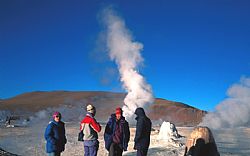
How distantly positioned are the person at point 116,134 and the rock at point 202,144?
1587mm

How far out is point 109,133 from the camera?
27.5 feet

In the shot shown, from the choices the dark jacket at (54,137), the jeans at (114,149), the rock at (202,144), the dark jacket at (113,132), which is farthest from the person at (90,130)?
the rock at (202,144)

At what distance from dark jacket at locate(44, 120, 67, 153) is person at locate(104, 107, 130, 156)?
Answer: 3.46 ft

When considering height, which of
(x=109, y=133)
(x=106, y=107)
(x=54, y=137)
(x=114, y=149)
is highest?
(x=106, y=107)

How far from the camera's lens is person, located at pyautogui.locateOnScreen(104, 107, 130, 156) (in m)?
8.36

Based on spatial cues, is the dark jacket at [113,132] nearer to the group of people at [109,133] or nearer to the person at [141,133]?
the group of people at [109,133]

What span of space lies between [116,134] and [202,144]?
2.02 meters

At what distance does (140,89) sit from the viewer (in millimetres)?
43656

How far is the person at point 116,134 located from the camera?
27.4 feet

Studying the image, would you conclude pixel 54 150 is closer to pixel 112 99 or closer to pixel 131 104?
pixel 131 104

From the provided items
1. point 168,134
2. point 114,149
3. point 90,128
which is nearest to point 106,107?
point 168,134

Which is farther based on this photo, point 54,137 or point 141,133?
point 141,133

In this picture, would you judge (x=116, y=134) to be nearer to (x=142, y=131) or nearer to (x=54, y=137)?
(x=142, y=131)

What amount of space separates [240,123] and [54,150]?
41.7 meters
